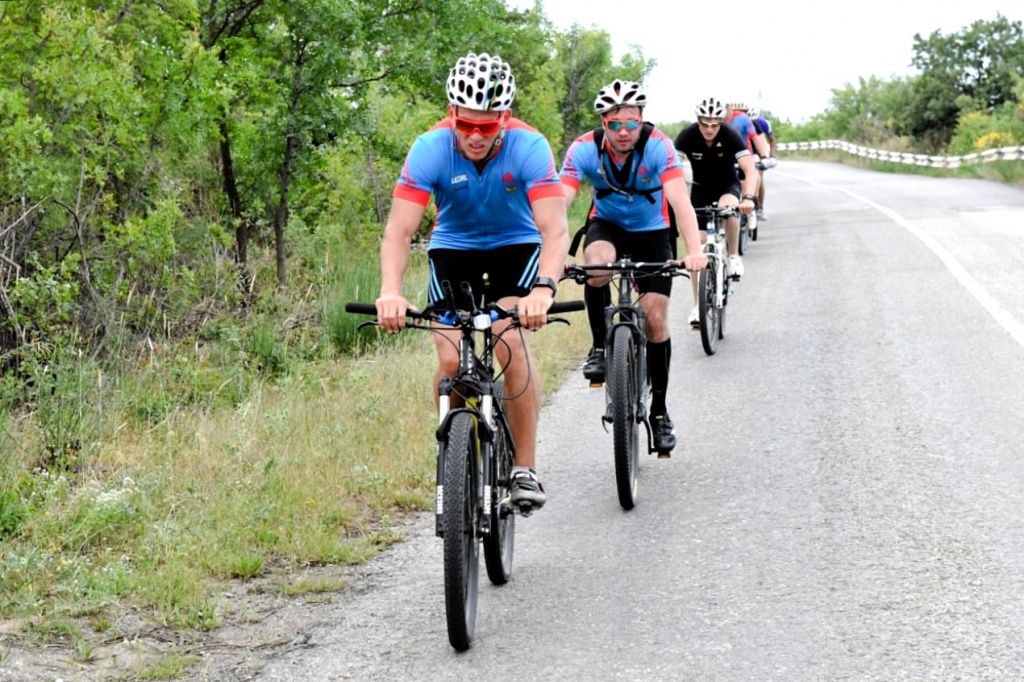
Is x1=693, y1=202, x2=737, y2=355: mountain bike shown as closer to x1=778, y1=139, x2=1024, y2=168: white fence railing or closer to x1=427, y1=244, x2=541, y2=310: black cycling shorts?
x1=427, y1=244, x2=541, y2=310: black cycling shorts

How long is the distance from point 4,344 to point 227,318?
9.31 feet

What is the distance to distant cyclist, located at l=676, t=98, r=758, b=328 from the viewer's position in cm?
1235

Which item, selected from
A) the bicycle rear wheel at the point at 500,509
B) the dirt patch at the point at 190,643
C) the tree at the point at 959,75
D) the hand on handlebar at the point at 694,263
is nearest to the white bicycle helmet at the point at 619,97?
the hand on handlebar at the point at 694,263

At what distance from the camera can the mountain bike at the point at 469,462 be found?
5254 millimetres

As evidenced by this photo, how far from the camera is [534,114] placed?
2455 cm

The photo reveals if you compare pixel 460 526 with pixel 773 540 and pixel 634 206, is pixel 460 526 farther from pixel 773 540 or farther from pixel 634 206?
pixel 634 206

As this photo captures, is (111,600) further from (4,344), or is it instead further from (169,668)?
(4,344)

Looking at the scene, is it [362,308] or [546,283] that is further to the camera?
[546,283]

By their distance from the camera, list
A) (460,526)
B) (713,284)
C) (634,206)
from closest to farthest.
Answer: (460,526), (634,206), (713,284)

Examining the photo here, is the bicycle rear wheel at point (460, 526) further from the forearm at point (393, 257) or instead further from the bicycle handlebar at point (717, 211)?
the bicycle handlebar at point (717, 211)

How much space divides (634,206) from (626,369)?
1.64 meters

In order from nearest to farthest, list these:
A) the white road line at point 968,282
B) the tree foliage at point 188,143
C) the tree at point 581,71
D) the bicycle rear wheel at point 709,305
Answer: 1. the tree foliage at point 188,143
2. the bicycle rear wheel at point 709,305
3. the white road line at point 968,282
4. the tree at point 581,71

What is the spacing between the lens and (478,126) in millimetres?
5938

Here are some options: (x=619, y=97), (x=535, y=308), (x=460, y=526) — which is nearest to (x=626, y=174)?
(x=619, y=97)
